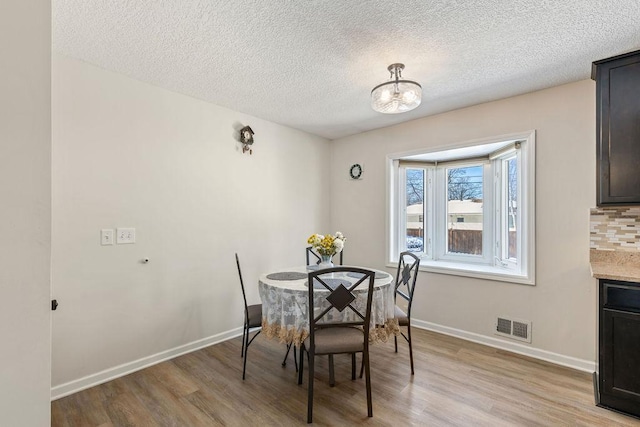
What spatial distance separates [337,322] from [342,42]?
1894mm

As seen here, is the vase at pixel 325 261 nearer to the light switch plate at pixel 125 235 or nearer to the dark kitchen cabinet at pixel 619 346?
the light switch plate at pixel 125 235

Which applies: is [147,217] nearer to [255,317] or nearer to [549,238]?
[255,317]

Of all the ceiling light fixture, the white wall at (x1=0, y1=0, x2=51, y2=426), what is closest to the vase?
the ceiling light fixture

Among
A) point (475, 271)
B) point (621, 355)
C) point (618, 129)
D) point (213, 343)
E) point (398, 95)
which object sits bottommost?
point (213, 343)

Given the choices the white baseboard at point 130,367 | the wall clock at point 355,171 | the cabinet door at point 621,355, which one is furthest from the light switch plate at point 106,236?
the cabinet door at point 621,355

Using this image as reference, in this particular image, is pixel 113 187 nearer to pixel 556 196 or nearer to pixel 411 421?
pixel 411 421

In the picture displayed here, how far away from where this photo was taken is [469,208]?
3711mm

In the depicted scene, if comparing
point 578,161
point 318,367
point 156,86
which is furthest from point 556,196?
point 156,86

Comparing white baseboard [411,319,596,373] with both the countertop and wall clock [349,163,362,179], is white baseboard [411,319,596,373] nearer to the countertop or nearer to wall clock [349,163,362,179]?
the countertop

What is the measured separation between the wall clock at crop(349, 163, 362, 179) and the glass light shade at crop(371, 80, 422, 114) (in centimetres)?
191

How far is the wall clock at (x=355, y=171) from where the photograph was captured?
4.18 metres

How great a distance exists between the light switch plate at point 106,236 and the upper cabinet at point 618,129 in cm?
376

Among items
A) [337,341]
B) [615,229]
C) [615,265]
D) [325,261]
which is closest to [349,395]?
[337,341]

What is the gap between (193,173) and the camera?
9.75ft
